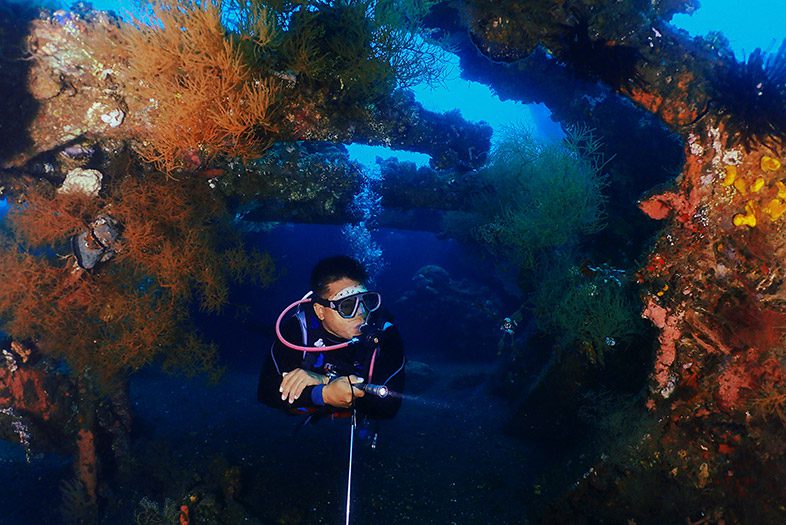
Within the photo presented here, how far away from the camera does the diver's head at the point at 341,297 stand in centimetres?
395

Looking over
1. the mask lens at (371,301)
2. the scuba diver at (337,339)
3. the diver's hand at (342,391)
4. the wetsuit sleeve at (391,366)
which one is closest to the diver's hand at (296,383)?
the diver's hand at (342,391)

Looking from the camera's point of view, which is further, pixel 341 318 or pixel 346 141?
pixel 346 141

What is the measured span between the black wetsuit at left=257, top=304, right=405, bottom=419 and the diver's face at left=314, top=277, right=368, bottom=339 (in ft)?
0.29

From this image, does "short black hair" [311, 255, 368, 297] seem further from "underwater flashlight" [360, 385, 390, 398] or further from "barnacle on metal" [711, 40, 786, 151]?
"barnacle on metal" [711, 40, 786, 151]

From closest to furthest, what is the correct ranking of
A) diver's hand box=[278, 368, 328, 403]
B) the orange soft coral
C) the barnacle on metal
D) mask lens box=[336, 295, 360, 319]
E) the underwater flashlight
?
1. the underwater flashlight
2. diver's hand box=[278, 368, 328, 403]
3. mask lens box=[336, 295, 360, 319]
4. the barnacle on metal
5. the orange soft coral

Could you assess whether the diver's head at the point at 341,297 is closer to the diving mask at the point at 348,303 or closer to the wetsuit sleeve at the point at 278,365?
the diving mask at the point at 348,303

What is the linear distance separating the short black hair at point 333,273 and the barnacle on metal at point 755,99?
13.8 feet

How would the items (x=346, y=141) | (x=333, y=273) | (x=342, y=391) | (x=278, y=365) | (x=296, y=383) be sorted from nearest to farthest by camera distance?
1. (x=342, y=391)
2. (x=296, y=383)
3. (x=278, y=365)
4. (x=333, y=273)
5. (x=346, y=141)

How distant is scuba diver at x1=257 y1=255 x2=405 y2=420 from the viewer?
3857 mm

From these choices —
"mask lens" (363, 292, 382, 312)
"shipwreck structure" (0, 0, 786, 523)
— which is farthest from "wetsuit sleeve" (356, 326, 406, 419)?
"shipwreck structure" (0, 0, 786, 523)

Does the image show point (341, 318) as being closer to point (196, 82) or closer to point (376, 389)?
point (376, 389)

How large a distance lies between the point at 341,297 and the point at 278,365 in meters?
0.89

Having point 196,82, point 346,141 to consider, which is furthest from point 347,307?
point 346,141

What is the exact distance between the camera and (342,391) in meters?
3.13
